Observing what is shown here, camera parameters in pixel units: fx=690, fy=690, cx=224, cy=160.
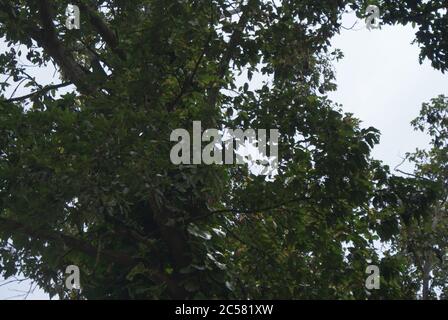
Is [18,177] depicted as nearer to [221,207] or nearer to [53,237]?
[53,237]

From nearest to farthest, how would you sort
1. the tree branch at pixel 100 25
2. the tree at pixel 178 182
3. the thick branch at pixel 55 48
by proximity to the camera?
the tree at pixel 178 182
the thick branch at pixel 55 48
the tree branch at pixel 100 25

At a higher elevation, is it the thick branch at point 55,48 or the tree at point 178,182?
the thick branch at point 55,48

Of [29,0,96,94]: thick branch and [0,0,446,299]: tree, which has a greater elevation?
[29,0,96,94]: thick branch

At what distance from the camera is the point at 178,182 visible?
24.3ft

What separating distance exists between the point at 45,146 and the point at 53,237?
0.99 m

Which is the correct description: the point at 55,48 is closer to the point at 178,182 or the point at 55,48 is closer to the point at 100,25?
the point at 100,25

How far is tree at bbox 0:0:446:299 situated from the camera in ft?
22.3

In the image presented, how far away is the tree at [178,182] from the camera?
268 inches

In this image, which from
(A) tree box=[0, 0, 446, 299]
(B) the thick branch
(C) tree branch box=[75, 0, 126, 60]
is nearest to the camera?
(A) tree box=[0, 0, 446, 299]

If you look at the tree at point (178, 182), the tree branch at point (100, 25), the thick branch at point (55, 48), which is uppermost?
the tree branch at point (100, 25)

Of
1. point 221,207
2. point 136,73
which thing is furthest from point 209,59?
point 221,207

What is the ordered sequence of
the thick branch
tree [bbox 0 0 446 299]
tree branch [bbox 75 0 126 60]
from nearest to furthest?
1. tree [bbox 0 0 446 299]
2. the thick branch
3. tree branch [bbox 75 0 126 60]

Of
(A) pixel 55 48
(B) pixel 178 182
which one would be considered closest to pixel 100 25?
(A) pixel 55 48

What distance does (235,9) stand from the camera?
29.7ft
